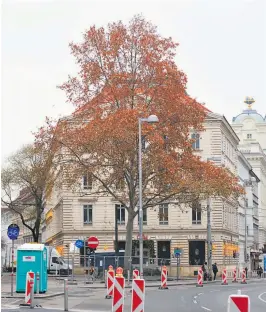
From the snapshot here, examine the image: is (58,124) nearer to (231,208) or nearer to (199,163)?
(199,163)

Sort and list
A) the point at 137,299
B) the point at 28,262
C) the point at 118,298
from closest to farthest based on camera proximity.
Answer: the point at 137,299 → the point at 118,298 → the point at 28,262

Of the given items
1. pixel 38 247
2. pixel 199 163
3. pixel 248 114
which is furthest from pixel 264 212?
pixel 38 247

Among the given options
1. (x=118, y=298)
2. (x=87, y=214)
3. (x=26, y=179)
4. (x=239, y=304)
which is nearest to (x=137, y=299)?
(x=118, y=298)

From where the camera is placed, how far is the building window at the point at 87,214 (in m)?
77.2

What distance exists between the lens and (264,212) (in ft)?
448

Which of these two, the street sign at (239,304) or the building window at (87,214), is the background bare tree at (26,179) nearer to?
the building window at (87,214)

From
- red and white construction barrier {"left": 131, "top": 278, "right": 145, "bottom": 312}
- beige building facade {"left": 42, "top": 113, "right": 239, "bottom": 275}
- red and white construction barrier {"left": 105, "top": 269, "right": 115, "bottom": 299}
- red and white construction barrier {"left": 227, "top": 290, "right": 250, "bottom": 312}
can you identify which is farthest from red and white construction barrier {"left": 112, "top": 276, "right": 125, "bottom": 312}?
beige building facade {"left": 42, "top": 113, "right": 239, "bottom": 275}

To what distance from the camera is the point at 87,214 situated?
77.4 meters

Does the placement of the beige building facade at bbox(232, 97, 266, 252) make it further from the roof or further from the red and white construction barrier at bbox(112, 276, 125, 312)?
the red and white construction barrier at bbox(112, 276, 125, 312)

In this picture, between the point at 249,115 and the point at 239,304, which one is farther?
the point at 249,115

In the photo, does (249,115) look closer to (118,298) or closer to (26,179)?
(26,179)

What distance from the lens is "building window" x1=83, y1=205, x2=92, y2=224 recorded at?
7719cm

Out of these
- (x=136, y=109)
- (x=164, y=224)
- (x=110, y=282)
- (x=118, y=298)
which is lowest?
(x=118, y=298)

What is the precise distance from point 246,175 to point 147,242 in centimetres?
4026
